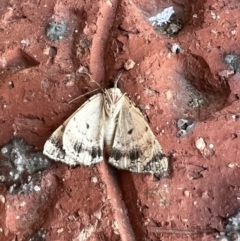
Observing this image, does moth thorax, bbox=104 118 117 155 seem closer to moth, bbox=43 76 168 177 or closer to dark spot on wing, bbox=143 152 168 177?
moth, bbox=43 76 168 177

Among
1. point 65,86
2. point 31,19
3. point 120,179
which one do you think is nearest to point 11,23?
point 31,19

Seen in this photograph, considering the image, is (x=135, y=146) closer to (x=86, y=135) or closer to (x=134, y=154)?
(x=134, y=154)

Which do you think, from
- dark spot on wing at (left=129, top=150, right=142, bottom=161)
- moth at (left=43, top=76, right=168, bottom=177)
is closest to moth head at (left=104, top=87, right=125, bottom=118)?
moth at (left=43, top=76, right=168, bottom=177)

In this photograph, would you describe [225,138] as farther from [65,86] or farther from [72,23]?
[72,23]

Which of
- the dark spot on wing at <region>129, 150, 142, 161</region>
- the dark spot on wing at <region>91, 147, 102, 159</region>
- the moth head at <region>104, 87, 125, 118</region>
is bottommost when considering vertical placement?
the dark spot on wing at <region>91, 147, 102, 159</region>

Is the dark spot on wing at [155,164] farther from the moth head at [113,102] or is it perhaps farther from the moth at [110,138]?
the moth head at [113,102]

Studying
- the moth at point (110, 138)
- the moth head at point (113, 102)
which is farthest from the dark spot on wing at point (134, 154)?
the moth head at point (113, 102)
